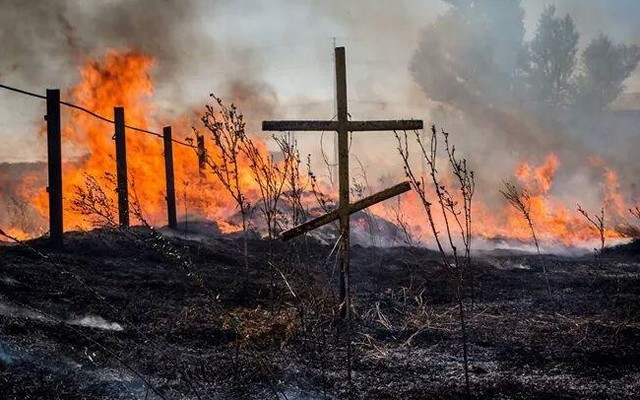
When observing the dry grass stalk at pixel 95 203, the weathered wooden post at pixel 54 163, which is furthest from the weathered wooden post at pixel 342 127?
the weathered wooden post at pixel 54 163

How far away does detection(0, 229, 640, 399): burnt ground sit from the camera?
4902 mm

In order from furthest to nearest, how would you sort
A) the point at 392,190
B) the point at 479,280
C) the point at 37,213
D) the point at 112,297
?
the point at 37,213
the point at 479,280
the point at 112,297
the point at 392,190

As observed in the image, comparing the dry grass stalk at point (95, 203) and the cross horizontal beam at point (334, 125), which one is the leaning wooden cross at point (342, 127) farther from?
the dry grass stalk at point (95, 203)

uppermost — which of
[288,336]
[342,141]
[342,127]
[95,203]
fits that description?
[342,127]

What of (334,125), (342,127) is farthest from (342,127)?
(334,125)

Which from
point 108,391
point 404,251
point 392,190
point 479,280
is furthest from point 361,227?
point 108,391

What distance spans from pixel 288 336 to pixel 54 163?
7.15 m

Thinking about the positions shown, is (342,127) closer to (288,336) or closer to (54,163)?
(288,336)

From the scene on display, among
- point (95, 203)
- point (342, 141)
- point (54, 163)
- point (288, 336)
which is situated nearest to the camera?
point (95, 203)

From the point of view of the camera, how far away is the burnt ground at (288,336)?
4.90 m

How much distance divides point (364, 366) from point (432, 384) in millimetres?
831

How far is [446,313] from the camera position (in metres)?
8.05

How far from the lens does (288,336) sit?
6496 millimetres

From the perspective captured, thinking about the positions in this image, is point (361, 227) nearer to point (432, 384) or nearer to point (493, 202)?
point (493, 202)
